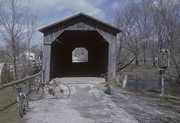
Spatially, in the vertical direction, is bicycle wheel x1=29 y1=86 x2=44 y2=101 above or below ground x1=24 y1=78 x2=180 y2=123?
above

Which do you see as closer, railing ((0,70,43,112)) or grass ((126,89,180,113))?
railing ((0,70,43,112))

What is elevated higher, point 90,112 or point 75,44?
point 75,44

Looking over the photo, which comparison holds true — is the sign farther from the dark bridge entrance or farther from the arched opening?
the arched opening

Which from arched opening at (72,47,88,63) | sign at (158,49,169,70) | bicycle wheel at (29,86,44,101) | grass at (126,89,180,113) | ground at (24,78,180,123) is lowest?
grass at (126,89,180,113)

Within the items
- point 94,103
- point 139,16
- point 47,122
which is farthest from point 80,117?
point 139,16

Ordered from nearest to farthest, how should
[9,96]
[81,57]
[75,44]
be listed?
[9,96]
[75,44]
[81,57]

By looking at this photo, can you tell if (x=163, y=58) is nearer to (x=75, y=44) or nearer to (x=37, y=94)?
(x=37, y=94)

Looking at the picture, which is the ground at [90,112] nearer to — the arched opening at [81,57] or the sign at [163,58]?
the sign at [163,58]

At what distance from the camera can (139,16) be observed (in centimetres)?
3547

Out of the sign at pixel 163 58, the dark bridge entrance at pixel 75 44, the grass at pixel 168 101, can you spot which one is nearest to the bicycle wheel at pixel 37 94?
the grass at pixel 168 101

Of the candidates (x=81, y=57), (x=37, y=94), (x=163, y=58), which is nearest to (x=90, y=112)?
(x=37, y=94)

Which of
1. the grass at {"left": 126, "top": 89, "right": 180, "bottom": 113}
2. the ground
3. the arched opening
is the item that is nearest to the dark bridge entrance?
the grass at {"left": 126, "top": 89, "right": 180, "bottom": 113}

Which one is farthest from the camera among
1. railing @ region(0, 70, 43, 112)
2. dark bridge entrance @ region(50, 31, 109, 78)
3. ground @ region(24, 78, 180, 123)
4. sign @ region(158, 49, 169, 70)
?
dark bridge entrance @ region(50, 31, 109, 78)

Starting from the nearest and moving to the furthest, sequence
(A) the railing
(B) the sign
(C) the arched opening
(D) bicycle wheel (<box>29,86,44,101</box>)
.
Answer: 1. (A) the railing
2. (D) bicycle wheel (<box>29,86,44,101</box>)
3. (B) the sign
4. (C) the arched opening
